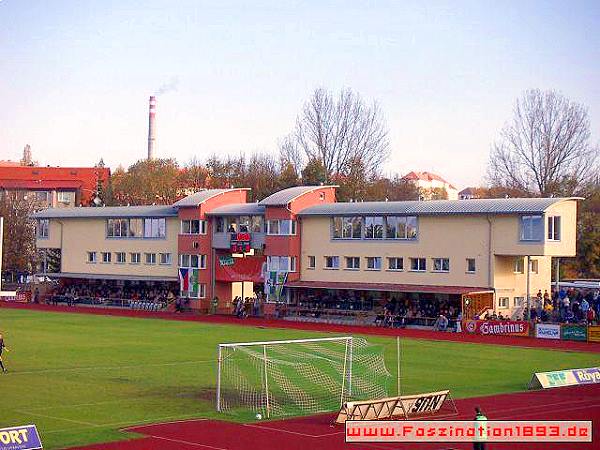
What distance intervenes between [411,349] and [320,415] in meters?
21.0

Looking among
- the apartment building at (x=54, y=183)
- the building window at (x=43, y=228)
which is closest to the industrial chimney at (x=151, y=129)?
the apartment building at (x=54, y=183)

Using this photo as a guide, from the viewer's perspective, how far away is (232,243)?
74.2 m

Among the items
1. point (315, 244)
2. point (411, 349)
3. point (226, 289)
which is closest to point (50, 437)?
point (411, 349)

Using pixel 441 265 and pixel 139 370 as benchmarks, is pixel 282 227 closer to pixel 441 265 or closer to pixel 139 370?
pixel 441 265

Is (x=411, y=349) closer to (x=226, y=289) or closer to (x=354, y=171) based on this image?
(x=226, y=289)

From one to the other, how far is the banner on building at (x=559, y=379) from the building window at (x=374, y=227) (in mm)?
32308

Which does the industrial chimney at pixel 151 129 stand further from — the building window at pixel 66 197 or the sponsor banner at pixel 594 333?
the sponsor banner at pixel 594 333

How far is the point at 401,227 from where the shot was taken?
6688cm

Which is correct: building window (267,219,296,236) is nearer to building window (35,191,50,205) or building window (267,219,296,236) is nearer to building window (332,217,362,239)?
building window (332,217,362,239)

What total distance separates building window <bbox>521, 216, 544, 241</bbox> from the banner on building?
78.4ft

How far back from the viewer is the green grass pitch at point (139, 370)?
93.3 feet

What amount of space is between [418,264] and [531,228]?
342 inches

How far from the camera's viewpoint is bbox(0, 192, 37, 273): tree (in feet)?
375

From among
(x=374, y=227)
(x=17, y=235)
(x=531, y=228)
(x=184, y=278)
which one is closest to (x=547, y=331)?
(x=531, y=228)
